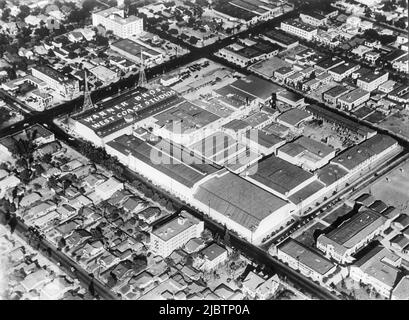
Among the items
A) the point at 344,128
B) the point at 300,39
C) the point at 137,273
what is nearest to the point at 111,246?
the point at 137,273

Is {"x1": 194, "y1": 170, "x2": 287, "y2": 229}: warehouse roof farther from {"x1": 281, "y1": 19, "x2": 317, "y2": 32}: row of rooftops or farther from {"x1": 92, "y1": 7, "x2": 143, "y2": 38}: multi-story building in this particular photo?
{"x1": 281, "y1": 19, "x2": 317, "y2": 32}: row of rooftops

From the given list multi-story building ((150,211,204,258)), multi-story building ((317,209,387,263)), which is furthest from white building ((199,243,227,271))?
multi-story building ((317,209,387,263))

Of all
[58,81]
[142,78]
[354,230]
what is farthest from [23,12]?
[354,230]

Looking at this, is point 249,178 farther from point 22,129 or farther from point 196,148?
point 22,129

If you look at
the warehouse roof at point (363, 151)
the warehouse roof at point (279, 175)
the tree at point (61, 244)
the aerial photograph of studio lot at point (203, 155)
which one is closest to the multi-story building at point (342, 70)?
the aerial photograph of studio lot at point (203, 155)

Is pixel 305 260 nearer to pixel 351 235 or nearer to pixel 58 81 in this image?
pixel 351 235
